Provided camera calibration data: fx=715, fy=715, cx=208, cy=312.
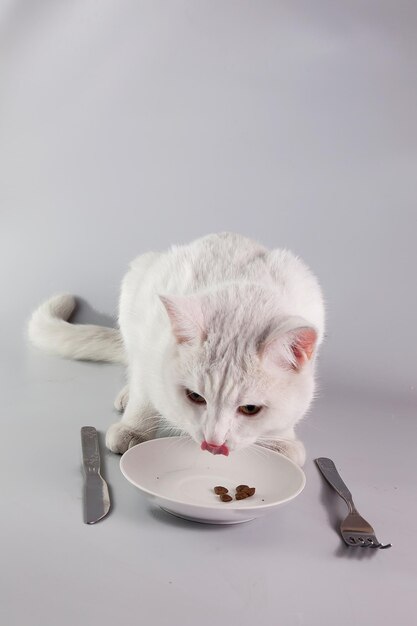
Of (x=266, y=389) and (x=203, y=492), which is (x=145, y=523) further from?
(x=266, y=389)

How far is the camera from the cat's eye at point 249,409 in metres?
1.71

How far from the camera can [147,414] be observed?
2145 mm

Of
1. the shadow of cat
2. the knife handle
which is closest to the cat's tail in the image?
the shadow of cat

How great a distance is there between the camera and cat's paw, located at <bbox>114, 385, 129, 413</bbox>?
2381mm

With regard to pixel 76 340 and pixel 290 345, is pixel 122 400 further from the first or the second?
pixel 290 345

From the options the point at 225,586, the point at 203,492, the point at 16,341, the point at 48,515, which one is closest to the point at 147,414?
the point at 203,492

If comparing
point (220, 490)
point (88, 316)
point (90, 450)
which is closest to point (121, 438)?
point (90, 450)

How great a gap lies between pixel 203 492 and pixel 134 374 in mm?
470

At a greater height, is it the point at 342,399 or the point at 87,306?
the point at 342,399

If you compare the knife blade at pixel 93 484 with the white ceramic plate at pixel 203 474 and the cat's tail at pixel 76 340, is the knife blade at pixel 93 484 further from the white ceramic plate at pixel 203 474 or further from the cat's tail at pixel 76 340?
the cat's tail at pixel 76 340

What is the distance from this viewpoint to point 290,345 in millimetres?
1687

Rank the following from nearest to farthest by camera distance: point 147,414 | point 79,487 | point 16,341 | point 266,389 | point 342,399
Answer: point 266,389 → point 79,487 → point 147,414 → point 342,399 → point 16,341

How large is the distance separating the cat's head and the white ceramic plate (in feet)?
0.58

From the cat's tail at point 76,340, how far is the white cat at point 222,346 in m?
0.33
